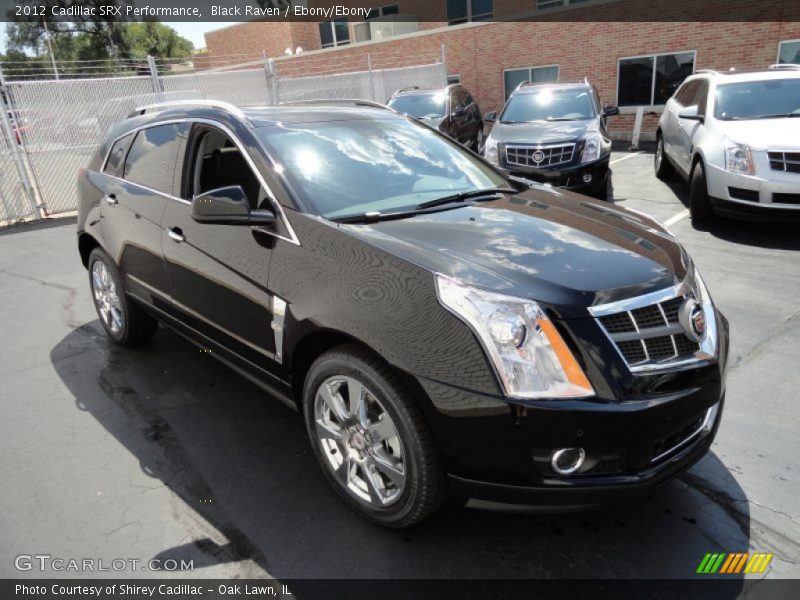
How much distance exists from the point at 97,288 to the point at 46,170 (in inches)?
291

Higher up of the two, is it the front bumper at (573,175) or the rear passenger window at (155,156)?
the rear passenger window at (155,156)

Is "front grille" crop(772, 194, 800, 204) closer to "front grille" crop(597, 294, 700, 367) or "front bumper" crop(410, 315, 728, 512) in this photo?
"front grille" crop(597, 294, 700, 367)

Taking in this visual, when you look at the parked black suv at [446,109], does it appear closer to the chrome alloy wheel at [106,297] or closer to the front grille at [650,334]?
the chrome alloy wheel at [106,297]

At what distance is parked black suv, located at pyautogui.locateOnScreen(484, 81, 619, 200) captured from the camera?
315 inches

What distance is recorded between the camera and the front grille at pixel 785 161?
6004 millimetres

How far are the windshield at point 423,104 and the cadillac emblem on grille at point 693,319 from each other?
990cm

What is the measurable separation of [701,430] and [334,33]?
107 ft

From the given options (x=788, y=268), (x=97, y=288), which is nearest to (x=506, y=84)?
(x=788, y=268)

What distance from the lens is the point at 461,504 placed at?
2209mm

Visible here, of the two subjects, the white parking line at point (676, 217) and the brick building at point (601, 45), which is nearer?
the white parking line at point (676, 217)

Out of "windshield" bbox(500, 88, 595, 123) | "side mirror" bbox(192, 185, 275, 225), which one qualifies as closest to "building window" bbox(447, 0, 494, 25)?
"windshield" bbox(500, 88, 595, 123)

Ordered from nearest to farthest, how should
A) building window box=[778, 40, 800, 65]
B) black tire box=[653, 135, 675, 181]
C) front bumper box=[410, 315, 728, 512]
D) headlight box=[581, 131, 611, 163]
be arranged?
front bumper box=[410, 315, 728, 512] → headlight box=[581, 131, 611, 163] → black tire box=[653, 135, 675, 181] → building window box=[778, 40, 800, 65]

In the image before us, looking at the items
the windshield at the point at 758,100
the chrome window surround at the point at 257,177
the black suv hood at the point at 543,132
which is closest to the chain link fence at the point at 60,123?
the black suv hood at the point at 543,132

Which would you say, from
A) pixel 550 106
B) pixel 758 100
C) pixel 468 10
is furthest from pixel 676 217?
pixel 468 10
